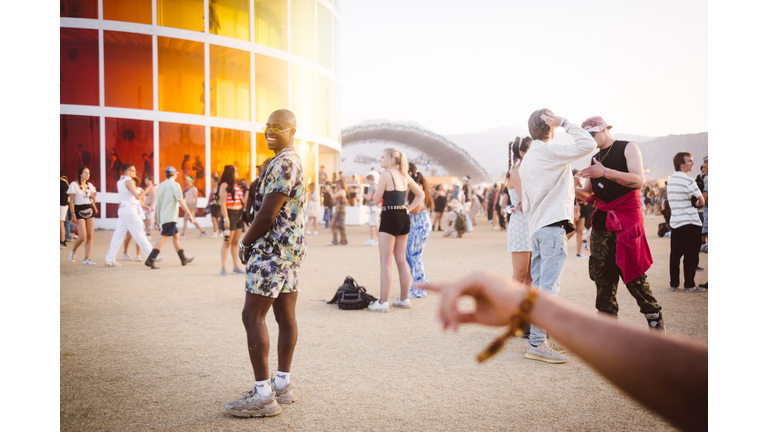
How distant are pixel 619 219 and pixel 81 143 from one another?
17.3m

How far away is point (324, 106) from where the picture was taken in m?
25.5

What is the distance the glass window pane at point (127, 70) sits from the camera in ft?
56.1

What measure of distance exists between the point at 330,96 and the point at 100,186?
12905 mm

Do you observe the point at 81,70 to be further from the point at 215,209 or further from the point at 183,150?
the point at 215,209

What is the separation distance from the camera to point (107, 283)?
7398 millimetres

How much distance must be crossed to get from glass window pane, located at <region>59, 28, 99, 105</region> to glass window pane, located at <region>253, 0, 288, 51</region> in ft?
22.6

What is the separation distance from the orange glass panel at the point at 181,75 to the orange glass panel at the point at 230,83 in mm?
588

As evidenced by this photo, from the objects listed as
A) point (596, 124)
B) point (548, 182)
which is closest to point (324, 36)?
point (596, 124)

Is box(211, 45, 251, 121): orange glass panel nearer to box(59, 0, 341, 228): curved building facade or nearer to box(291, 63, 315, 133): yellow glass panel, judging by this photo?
box(59, 0, 341, 228): curved building facade

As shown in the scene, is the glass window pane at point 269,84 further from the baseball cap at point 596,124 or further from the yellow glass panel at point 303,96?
the baseball cap at point 596,124

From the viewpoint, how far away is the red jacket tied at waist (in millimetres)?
3799

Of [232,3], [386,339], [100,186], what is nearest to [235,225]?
[386,339]

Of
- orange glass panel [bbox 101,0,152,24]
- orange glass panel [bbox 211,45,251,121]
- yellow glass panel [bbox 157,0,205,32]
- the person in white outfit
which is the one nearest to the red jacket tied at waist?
the person in white outfit
